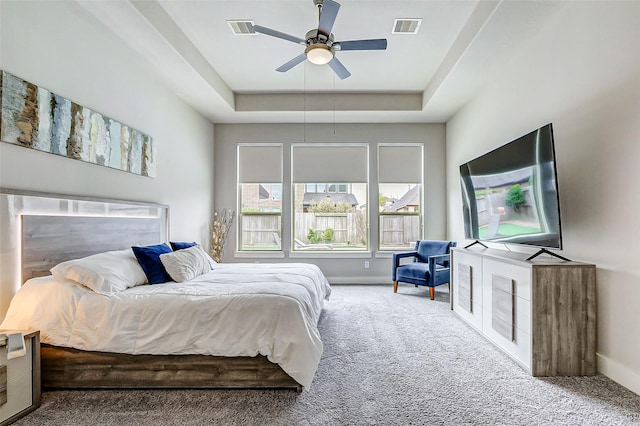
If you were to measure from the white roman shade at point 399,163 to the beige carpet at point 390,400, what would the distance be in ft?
11.9

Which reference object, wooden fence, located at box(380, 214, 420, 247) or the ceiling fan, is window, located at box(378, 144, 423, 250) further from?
the ceiling fan

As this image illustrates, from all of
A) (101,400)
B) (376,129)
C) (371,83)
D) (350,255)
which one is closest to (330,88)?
(371,83)

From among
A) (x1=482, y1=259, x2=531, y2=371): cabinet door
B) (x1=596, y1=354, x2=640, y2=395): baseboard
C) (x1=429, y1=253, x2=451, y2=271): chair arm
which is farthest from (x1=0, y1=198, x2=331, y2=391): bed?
(x1=429, y1=253, x2=451, y2=271): chair arm

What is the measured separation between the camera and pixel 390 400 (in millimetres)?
2219

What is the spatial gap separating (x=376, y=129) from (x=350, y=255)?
229 cm

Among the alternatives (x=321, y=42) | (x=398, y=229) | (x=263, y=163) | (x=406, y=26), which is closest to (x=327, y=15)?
(x=321, y=42)

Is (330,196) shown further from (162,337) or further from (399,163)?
(162,337)

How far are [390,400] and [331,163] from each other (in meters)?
4.49

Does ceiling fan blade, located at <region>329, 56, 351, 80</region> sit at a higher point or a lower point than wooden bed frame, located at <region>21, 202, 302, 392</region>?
higher

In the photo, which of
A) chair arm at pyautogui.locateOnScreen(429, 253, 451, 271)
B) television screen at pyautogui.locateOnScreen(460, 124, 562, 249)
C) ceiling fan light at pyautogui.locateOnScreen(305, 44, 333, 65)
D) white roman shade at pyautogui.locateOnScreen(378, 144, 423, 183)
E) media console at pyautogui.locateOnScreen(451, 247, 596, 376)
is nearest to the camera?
media console at pyautogui.locateOnScreen(451, 247, 596, 376)

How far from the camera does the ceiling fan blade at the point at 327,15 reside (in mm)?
2559

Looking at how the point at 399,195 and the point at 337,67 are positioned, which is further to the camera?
the point at 399,195

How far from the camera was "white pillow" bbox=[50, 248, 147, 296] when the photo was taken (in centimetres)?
245

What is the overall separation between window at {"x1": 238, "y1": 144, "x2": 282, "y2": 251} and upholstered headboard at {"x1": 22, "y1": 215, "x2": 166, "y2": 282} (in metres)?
2.59
